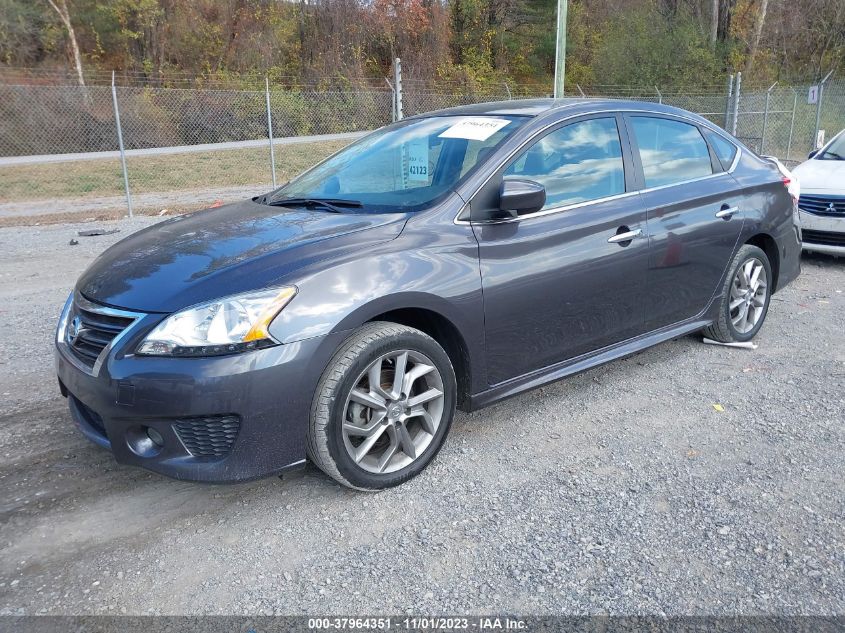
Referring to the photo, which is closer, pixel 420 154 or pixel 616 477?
pixel 616 477

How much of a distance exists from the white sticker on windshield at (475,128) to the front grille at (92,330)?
1948 mm

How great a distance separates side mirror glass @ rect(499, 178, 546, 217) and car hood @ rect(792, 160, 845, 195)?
5190 mm

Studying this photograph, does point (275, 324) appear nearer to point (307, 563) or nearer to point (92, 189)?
point (307, 563)

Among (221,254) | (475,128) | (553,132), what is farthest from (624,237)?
(221,254)

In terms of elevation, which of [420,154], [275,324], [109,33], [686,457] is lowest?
[686,457]

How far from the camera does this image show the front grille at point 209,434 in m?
2.66

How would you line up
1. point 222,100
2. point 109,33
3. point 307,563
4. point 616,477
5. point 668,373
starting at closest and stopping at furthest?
point 307,563 → point 616,477 → point 668,373 → point 222,100 → point 109,33

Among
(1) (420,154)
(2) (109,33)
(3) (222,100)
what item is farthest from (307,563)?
(2) (109,33)

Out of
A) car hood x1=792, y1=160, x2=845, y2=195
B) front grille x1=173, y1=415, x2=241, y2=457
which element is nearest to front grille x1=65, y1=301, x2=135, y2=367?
front grille x1=173, y1=415, x2=241, y2=457

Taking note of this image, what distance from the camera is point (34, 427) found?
3.75m

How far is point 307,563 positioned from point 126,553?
718 millimetres

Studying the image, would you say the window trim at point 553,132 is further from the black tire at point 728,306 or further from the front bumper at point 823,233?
the front bumper at point 823,233

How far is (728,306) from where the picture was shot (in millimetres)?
4715

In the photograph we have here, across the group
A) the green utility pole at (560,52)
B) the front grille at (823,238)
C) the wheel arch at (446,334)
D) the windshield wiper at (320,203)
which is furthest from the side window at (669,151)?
the green utility pole at (560,52)
